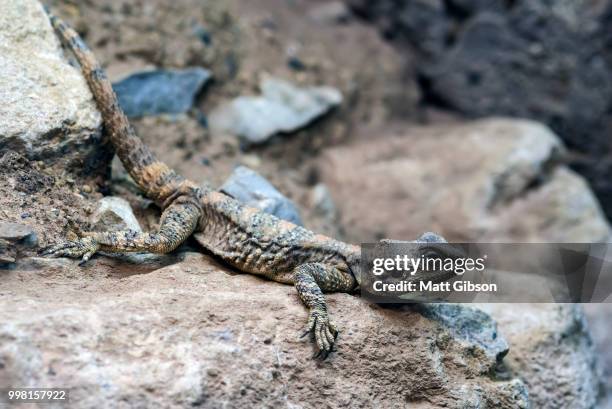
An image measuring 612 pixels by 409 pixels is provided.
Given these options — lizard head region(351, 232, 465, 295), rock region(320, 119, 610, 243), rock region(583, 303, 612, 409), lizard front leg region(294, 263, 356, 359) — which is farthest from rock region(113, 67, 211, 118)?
rock region(583, 303, 612, 409)

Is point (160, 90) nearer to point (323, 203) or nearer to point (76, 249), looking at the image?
point (323, 203)

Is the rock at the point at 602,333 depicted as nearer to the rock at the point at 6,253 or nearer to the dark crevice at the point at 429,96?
the dark crevice at the point at 429,96

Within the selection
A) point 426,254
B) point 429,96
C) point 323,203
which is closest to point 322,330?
point 426,254

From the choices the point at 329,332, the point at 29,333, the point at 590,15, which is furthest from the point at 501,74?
the point at 29,333

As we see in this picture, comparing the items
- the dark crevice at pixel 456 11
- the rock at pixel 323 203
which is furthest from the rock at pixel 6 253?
the dark crevice at pixel 456 11

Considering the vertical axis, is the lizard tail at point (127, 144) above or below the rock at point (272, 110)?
below

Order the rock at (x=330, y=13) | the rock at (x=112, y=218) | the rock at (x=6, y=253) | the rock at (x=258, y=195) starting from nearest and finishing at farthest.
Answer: the rock at (x=6, y=253)
the rock at (x=112, y=218)
the rock at (x=258, y=195)
the rock at (x=330, y=13)
